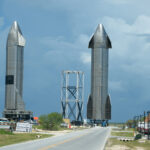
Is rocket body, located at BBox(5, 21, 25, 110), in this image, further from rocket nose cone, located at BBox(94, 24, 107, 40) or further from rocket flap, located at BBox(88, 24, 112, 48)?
rocket nose cone, located at BBox(94, 24, 107, 40)

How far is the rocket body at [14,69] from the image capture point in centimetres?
17288

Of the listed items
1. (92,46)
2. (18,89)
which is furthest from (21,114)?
(92,46)

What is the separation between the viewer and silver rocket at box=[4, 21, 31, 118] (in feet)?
568

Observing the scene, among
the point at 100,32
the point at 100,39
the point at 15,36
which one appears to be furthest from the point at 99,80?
the point at 15,36

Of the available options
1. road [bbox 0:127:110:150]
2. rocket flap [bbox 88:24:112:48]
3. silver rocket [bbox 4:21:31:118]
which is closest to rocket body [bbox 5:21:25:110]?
silver rocket [bbox 4:21:31:118]

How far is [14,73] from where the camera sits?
567 feet

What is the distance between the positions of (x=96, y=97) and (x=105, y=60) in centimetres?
1591

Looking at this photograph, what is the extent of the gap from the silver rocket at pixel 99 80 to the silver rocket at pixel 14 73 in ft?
99.4

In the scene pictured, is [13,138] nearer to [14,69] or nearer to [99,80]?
[99,80]

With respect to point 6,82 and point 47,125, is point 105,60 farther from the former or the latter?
point 47,125

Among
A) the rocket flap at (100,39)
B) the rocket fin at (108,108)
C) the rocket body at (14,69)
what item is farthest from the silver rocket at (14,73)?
the rocket fin at (108,108)

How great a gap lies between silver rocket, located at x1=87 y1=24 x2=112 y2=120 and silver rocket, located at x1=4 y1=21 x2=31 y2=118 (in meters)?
30.3

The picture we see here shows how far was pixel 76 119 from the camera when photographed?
595 feet

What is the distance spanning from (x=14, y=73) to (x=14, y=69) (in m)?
1.70
